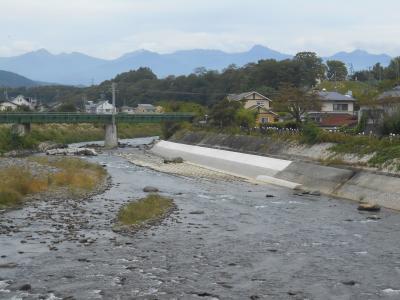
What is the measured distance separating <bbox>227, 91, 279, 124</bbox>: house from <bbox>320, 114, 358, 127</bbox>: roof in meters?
9.68

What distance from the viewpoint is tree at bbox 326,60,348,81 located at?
119812 mm

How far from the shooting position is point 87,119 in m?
73.8

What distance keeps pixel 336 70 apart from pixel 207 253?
110 meters

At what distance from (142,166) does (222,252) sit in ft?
109

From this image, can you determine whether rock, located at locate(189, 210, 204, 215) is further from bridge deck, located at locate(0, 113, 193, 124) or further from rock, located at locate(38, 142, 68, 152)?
bridge deck, located at locate(0, 113, 193, 124)

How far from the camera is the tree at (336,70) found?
11981 cm

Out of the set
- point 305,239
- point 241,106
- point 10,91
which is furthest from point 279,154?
point 10,91

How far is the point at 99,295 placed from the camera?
1387cm

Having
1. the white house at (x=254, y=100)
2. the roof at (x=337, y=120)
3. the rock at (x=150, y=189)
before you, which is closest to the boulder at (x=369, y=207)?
the rock at (x=150, y=189)

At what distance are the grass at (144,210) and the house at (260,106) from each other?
40978mm

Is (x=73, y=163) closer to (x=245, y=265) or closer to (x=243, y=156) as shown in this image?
(x=243, y=156)

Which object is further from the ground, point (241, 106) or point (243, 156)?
point (241, 106)

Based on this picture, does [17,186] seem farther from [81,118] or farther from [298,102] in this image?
[81,118]

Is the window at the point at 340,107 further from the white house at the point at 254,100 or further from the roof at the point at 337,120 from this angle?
the white house at the point at 254,100
